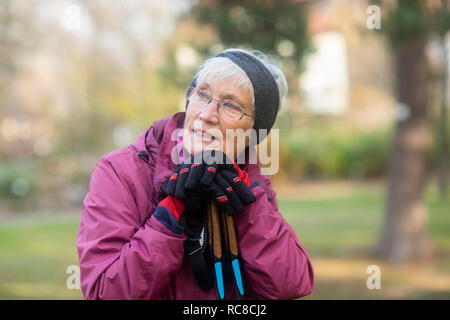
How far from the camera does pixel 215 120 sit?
1877mm

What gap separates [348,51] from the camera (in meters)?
21.9

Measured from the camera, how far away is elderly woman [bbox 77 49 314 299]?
5.47 feet

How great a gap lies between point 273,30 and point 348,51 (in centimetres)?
1627

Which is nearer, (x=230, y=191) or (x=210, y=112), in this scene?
(x=230, y=191)

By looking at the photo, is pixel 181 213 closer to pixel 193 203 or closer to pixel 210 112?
pixel 193 203

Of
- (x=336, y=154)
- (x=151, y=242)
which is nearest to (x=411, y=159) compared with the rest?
(x=151, y=242)

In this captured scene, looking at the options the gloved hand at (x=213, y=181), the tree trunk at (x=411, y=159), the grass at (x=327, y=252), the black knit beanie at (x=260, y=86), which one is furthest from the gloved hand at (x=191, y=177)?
the tree trunk at (x=411, y=159)

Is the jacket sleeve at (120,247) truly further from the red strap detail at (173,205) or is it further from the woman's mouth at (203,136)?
the woman's mouth at (203,136)

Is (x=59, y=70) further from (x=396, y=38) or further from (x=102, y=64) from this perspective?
(x=396, y=38)

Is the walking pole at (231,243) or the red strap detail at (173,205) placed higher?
the red strap detail at (173,205)

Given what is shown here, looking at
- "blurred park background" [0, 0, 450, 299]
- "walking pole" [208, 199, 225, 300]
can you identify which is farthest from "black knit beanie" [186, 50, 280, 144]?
"blurred park background" [0, 0, 450, 299]

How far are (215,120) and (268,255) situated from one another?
0.54 m

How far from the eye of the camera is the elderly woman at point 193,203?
65.6 inches

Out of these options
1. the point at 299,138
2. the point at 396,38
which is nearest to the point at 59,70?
the point at 299,138
